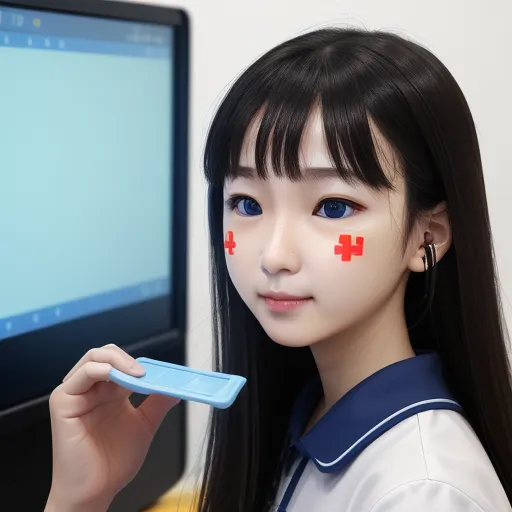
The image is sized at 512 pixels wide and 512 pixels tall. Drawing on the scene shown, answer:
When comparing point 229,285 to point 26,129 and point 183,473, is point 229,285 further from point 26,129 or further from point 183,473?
point 183,473

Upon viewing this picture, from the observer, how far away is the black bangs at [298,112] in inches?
20.3

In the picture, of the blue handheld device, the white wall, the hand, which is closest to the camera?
the blue handheld device

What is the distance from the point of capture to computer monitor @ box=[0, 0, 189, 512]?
628 millimetres

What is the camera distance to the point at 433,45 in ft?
3.17

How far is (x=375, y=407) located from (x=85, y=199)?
0.31 m

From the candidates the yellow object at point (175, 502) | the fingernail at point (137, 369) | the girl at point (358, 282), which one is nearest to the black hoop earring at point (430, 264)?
the girl at point (358, 282)

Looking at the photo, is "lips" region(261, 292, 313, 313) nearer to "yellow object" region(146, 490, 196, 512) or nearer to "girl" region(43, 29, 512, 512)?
"girl" region(43, 29, 512, 512)

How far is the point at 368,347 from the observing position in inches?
23.3

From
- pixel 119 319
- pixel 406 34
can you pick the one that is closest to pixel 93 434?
pixel 119 319

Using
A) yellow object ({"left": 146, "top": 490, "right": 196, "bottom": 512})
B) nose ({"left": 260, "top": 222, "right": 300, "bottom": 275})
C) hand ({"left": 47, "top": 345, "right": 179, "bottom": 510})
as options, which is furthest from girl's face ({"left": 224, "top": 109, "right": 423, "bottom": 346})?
yellow object ({"left": 146, "top": 490, "right": 196, "bottom": 512})

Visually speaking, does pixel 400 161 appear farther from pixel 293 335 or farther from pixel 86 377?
pixel 86 377

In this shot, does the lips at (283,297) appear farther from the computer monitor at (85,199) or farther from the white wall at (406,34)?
the white wall at (406,34)

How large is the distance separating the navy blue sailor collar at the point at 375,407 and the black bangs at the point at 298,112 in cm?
15

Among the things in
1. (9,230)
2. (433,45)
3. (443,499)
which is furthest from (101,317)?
(433,45)
